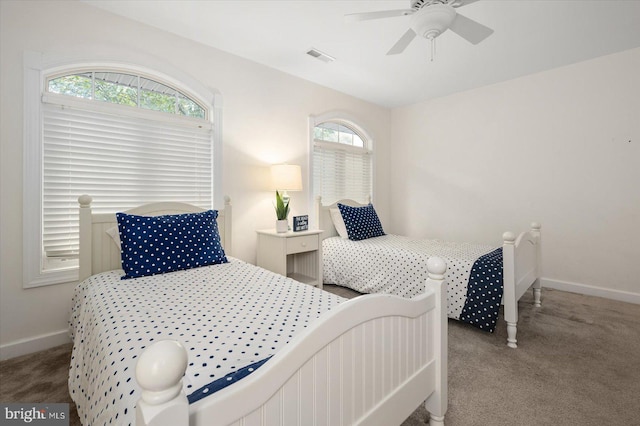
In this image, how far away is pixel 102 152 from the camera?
221 centimetres

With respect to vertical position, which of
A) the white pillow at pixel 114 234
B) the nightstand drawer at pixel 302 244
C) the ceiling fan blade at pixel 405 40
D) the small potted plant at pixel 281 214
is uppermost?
the ceiling fan blade at pixel 405 40

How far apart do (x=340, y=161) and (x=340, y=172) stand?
153 millimetres

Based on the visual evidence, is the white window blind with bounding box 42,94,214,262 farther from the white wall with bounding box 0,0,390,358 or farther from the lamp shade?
the lamp shade

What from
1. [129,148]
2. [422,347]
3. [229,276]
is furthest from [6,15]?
[422,347]

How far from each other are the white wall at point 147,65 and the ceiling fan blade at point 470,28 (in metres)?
1.92

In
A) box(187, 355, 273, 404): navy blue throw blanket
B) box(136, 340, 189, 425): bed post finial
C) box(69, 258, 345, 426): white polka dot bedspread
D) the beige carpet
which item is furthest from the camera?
the beige carpet

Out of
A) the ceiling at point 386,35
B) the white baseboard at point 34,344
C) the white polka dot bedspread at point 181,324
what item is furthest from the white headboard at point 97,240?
the ceiling at point 386,35

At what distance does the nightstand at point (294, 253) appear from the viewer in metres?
2.70

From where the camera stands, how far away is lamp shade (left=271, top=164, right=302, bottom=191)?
292 centimetres

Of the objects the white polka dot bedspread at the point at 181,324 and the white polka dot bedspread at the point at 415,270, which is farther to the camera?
the white polka dot bedspread at the point at 415,270

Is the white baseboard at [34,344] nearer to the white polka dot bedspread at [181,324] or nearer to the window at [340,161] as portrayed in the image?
the white polka dot bedspread at [181,324]

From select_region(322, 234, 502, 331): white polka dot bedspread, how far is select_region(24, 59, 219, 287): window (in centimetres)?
162

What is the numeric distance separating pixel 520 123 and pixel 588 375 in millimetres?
2812

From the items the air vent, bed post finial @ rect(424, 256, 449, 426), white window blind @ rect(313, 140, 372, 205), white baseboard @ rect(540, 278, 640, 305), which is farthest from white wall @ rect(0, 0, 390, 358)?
white baseboard @ rect(540, 278, 640, 305)
